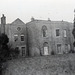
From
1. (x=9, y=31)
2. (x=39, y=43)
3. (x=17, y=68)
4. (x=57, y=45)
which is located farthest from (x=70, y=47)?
(x=17, y=68)

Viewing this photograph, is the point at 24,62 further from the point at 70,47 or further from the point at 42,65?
the point at 70,47

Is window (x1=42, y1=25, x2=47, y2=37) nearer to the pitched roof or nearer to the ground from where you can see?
the pitched roof

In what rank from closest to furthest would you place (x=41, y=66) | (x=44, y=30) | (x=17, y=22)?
(x=41, y=66)
(x=44, y=30)
(x=17, y=22)

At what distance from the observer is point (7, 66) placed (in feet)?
88.5

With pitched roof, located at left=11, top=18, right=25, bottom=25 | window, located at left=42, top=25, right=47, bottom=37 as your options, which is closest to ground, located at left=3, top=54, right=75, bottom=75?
window, located at left=42, top=25, right=47, bottom=37

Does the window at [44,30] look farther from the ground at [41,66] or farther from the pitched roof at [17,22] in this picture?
the ground at [41,66]

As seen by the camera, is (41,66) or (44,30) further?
(44,30)

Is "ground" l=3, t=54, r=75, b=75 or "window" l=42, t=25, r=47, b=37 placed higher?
"window" l=42, t=25, r=47, b=37

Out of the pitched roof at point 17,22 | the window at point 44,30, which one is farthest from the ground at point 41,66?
the pitched roof at point 17,22

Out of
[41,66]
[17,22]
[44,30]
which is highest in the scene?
[17,22]

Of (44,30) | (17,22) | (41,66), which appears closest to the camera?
(41,66)

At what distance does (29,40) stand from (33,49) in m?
2.39

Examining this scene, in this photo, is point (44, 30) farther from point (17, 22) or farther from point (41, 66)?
point (41, 66)

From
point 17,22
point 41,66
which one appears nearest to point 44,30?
point 17,22
